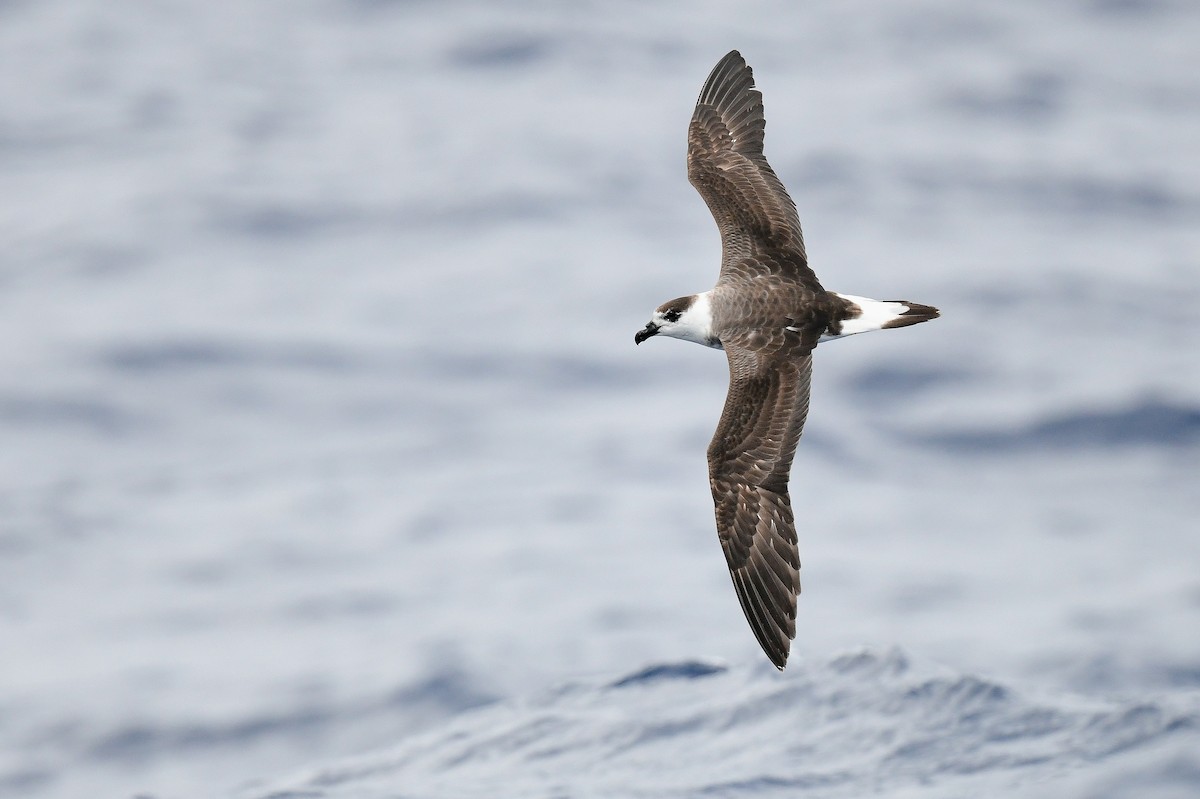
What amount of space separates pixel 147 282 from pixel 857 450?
10810 millimetres

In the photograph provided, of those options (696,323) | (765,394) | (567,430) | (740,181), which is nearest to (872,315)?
(765,394)

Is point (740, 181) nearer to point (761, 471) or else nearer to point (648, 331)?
point (648, 331)

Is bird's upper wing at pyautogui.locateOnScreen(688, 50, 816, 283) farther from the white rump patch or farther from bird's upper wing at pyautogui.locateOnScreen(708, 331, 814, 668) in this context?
bird's upper wing at pyautogui.locateOnScreen(708, 331, 814, 668)

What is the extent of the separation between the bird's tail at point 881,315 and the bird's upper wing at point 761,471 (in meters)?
0.37

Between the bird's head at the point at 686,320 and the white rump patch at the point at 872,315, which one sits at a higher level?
the bird's head at the point at 686,320

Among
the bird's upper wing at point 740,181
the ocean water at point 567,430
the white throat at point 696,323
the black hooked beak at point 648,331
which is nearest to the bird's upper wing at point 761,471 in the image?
the white throat at point 696,323

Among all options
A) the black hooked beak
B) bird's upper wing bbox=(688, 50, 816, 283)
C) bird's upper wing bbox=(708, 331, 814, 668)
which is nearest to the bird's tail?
bird's upper wing bbox=(708, 331, 814, 668)

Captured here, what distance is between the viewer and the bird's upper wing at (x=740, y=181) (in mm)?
11523

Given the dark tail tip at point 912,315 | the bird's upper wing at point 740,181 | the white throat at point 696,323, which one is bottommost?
the dark tail tip at point 912,315

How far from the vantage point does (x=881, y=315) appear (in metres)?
10.7

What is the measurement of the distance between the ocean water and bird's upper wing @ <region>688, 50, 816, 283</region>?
7360 millimetres

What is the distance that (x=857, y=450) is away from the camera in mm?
21188

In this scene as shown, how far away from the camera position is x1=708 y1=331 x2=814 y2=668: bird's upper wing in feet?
35.0

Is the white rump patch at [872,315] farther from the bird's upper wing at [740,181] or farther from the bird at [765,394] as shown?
the bird's upper wing at [740,181]
